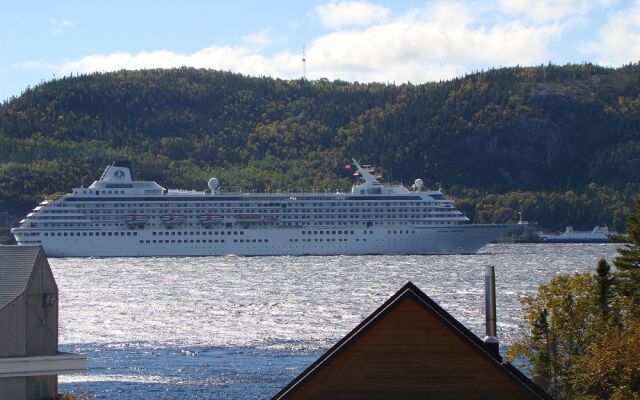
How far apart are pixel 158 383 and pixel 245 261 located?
95.3 meters

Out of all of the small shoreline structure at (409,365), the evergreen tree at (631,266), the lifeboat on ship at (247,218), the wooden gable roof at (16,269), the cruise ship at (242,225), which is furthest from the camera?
the lifeboat on ship at (247,218)

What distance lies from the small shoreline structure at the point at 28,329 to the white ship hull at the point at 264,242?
123708 mm

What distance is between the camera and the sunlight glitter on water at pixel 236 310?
4894 cm

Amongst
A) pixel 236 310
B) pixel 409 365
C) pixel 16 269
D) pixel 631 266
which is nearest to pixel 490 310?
pixel 409 365

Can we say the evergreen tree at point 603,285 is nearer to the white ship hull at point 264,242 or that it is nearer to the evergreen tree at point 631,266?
the evergreen tree at point 631,266

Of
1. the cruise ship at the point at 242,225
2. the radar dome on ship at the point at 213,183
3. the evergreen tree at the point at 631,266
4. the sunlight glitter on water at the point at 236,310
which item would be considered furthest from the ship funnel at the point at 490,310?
the radar dome on ship at the point at 213,183

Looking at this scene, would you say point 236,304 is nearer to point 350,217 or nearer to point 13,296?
point 13,296

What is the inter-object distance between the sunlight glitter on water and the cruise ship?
1581 centimetres

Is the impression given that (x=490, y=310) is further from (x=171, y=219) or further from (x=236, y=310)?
(x=171, y=219)

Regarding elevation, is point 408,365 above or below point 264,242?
above

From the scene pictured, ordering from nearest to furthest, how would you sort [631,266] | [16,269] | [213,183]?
[16,269]
[631,266]
[213,183]

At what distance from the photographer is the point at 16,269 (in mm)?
27500

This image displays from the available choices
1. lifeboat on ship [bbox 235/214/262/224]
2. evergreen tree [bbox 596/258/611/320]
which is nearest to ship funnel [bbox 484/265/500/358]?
evergreen tree [bbox 596/258/611/320]

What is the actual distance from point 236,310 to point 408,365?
5109 cm
